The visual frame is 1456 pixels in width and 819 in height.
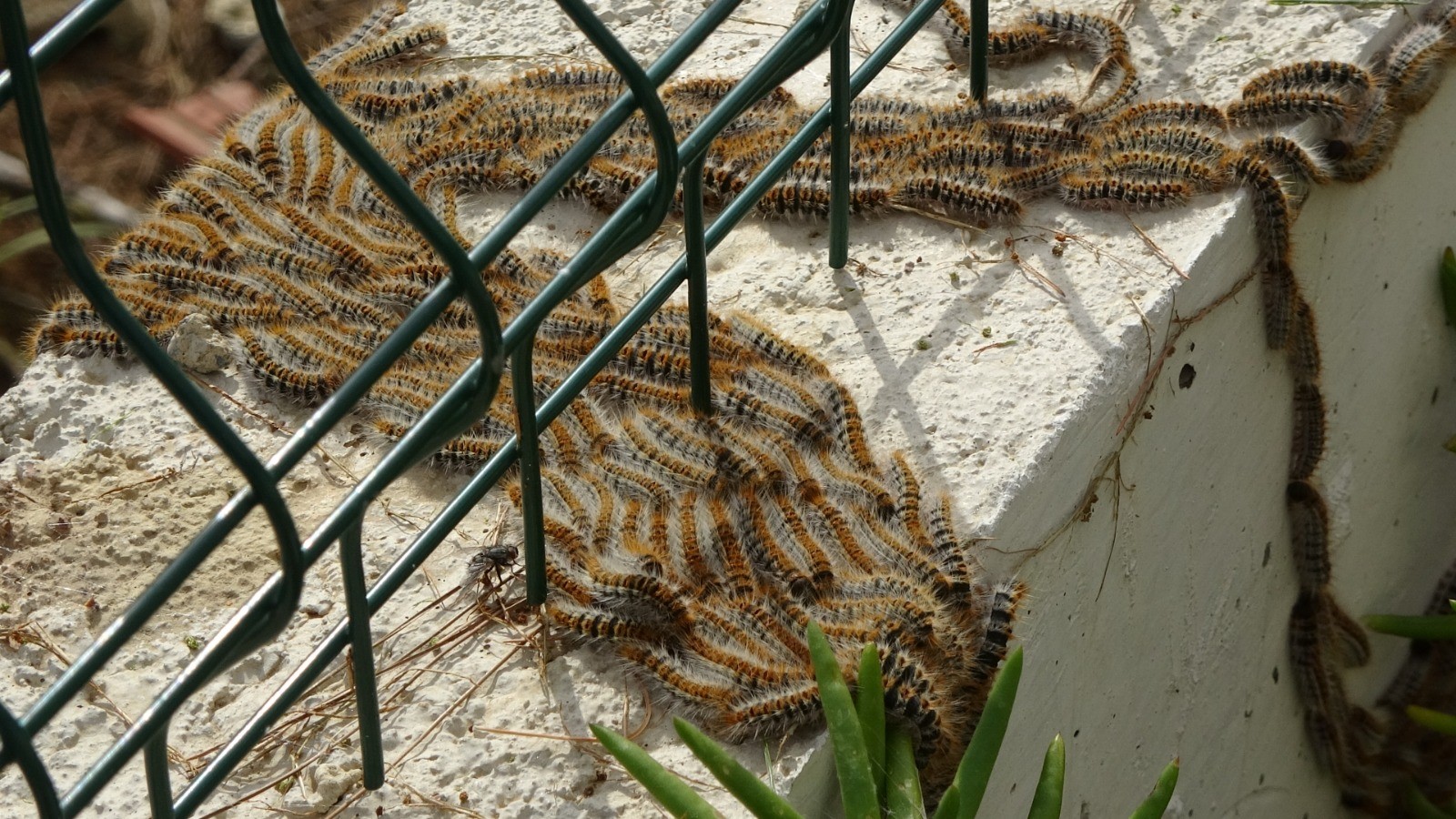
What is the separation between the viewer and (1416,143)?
11.7 ft

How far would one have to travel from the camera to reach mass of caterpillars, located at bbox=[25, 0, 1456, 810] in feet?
7.55

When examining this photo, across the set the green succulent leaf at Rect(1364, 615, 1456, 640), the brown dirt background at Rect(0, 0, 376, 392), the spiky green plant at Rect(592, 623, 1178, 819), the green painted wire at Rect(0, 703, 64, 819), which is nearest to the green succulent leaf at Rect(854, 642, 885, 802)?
the spiky green plant at Rect(592, 623, 1178, 819)

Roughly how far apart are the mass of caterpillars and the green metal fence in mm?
186

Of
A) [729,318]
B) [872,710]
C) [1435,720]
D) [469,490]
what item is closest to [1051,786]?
[872,710]

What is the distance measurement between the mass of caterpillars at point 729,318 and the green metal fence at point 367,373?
0.19 meters

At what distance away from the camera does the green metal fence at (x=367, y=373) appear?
56.9 inches

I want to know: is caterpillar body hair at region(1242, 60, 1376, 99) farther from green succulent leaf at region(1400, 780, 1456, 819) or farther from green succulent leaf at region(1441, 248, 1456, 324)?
green succulent leaf at region(1400, 780, 1456, 819)

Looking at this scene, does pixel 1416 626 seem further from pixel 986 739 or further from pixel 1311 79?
pixel 986 739

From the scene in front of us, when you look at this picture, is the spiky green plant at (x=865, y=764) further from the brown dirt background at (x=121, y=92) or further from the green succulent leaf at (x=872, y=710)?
the brown dirt background at (x=121, y=92)

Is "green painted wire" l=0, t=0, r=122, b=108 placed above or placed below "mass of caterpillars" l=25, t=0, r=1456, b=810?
above

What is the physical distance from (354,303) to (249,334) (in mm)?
216

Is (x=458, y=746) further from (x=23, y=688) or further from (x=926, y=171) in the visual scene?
(x=926, y=171)

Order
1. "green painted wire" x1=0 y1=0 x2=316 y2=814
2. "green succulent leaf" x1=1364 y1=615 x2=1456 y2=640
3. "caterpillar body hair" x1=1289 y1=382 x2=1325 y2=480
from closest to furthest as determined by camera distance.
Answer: "green painted wire" x1=0 y1=0 x2=316 y2=814 → "caterpillar body hair" x1=1289 y1=382 x2=1325 y2=480 → "green succulent leaf" x1=1364 y1=615 x2=1456 y2=640

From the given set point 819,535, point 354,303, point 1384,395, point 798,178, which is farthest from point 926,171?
point 1384,395
